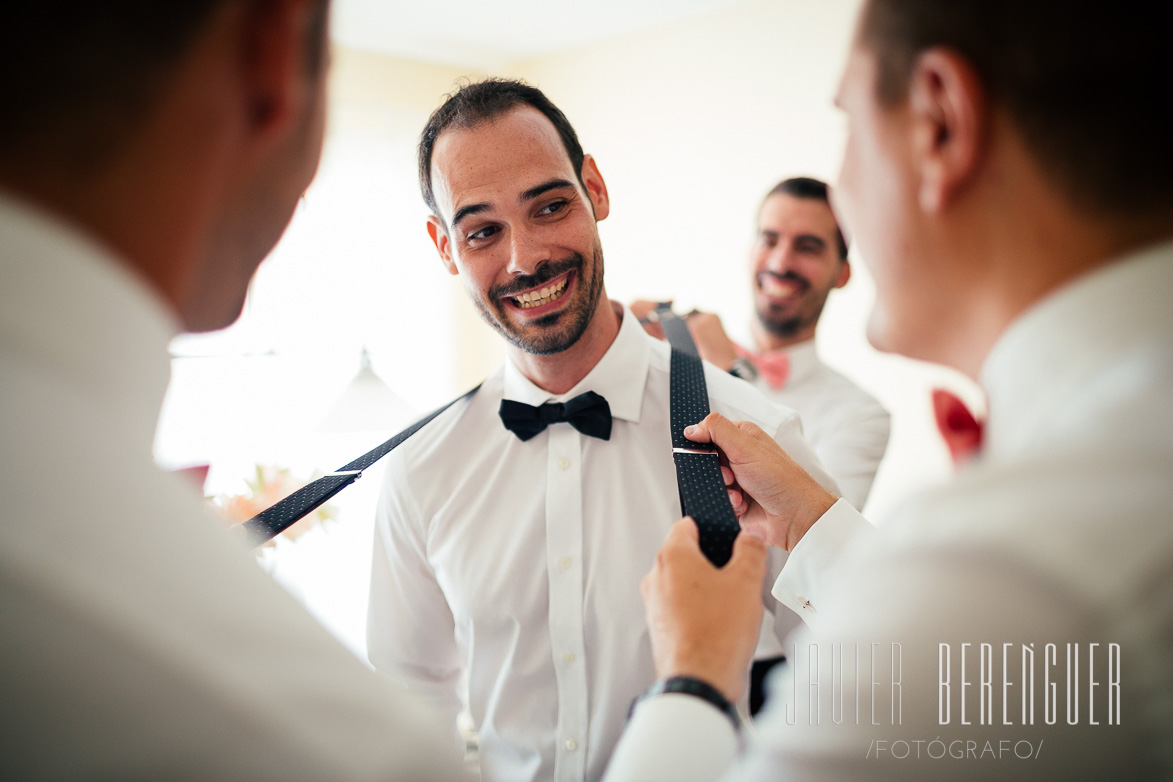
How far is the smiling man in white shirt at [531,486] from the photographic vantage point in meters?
1.46

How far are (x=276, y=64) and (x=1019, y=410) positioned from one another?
2.04ft

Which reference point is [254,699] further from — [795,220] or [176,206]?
[795,220]

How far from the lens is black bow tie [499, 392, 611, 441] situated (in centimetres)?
163

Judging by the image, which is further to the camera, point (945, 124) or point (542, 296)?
point (542, 296)

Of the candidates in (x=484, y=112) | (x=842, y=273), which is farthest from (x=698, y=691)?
(x=842, y=273)

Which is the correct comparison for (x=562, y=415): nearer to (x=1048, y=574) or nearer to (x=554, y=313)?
(x=554, y=313)

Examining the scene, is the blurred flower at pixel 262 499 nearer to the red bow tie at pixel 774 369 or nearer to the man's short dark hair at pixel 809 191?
the red bow tie at pixel 774 369

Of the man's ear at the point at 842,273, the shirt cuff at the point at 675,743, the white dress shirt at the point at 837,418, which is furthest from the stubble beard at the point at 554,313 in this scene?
the man's ear at the point at 842,273

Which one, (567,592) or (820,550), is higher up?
(820,550)

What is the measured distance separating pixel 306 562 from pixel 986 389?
4649mm

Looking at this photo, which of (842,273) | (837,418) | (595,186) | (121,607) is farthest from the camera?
(842,273)

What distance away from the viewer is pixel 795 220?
3109mm

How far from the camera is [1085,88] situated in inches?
21.7

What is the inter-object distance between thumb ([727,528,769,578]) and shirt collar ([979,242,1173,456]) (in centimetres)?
46
